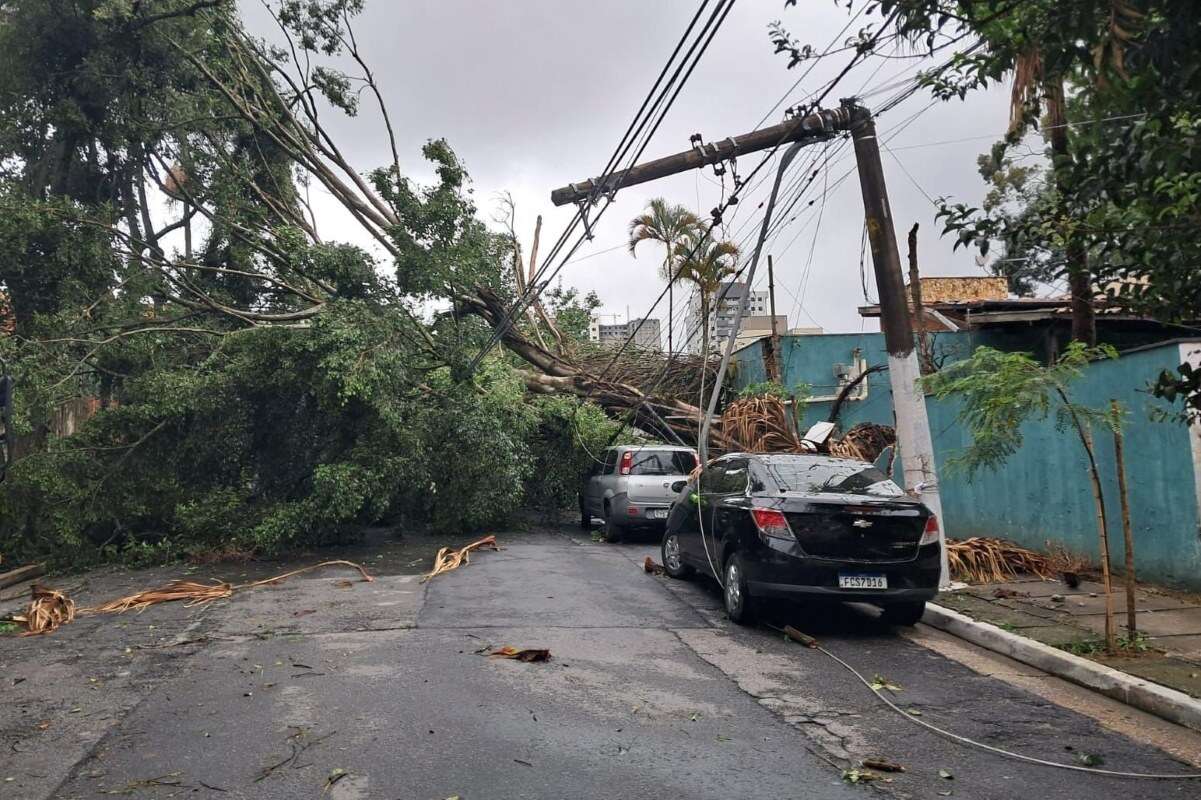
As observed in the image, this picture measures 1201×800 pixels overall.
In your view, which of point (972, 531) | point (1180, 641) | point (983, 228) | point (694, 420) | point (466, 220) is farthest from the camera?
point (694, 420)

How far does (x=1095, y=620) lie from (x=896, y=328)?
11.9 ft

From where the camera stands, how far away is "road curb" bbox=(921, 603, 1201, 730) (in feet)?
A: 19.1

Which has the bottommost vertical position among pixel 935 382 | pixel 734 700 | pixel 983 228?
pixel 734 700

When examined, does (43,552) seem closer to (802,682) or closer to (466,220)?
(466,220)

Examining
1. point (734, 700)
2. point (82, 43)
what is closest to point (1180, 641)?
point (734, 700)

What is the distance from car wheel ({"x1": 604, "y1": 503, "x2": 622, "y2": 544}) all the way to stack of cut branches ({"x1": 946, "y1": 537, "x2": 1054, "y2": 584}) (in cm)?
634

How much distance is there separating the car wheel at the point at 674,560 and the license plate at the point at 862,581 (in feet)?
11.1

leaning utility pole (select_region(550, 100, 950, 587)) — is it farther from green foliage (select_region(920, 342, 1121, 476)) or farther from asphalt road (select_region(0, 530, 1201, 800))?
green foliage (select_region(920, 342, 1121, 476))

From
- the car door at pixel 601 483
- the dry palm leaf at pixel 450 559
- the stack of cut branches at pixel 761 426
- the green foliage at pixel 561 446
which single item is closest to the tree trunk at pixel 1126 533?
the dry palm leaf at pixel 450 559

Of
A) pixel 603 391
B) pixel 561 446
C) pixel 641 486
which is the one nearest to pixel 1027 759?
pixel 641 486

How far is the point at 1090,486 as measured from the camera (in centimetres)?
1083

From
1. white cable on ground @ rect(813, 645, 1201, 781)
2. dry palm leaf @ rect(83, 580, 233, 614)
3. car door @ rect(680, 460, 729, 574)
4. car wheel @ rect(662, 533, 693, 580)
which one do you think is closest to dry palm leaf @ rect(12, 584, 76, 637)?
dry palm leaf @ rect(83, 580, 233, 614)

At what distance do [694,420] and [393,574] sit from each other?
901 centimetres

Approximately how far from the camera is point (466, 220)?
53.6 feet
